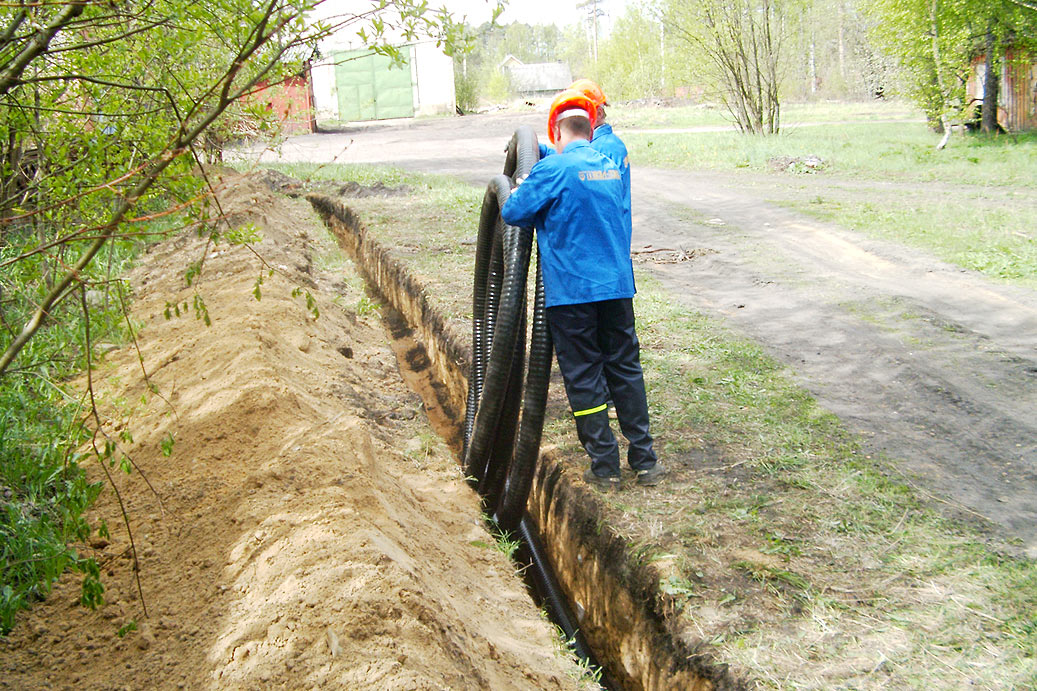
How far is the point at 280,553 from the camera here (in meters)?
→ 3.25

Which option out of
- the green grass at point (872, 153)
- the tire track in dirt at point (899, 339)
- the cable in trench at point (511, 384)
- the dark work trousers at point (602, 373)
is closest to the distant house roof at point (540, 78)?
the green grass at point (872, 153)

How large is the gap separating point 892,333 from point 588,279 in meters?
3.53

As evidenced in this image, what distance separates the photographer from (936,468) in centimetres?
425

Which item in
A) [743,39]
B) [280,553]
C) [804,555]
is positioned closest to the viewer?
[280,553]

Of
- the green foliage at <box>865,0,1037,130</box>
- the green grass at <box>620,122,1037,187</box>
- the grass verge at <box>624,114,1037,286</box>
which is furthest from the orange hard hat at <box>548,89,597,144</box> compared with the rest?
the green foliage at <box>865,0,1037,130</box>

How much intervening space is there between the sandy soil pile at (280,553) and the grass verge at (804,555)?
26.9 inches

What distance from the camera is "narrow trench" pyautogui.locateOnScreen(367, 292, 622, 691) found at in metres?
4.44

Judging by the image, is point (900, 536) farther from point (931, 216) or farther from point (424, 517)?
point (931, 216)

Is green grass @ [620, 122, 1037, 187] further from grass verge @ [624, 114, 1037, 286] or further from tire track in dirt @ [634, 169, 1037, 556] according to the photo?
tire track in dirt @ [634, 169, 1037, 556]

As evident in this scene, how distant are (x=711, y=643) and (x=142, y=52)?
2825 mm

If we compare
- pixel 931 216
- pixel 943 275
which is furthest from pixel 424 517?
pixel 931 216

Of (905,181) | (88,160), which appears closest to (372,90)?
(905,181)

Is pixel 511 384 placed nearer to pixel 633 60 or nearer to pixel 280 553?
pixel 280 553

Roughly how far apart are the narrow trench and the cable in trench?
19mm
